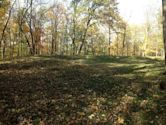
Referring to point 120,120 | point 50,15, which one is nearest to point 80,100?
point 120,120

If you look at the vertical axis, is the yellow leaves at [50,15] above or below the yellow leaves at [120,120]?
above

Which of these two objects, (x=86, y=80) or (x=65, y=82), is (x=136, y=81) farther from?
(x=65, y=82)

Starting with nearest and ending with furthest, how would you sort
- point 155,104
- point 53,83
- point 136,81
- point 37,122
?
point 37,122 → point 155,104 → point 53,83 → point 136,81

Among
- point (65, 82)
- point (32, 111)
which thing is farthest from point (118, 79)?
point (32, 111)

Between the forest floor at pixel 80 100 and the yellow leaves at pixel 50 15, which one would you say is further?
the yellow leaves at pixel 50 15

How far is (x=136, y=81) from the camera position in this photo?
1512cm

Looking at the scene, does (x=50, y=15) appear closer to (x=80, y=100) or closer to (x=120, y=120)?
(x=80, y=100)

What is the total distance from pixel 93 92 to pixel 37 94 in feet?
8.53

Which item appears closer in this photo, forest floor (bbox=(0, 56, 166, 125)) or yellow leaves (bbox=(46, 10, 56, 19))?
forest floor (bbox=(0, 56, 166, 125))

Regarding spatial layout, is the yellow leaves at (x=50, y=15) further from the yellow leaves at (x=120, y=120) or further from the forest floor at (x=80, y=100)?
the yellow leaves at (x=120, y=120)

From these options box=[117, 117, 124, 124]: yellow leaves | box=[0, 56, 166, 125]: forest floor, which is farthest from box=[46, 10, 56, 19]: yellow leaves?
box=[117, 117, 124, 124]: yellow leaves

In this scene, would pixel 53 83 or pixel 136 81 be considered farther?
pixel 136 81

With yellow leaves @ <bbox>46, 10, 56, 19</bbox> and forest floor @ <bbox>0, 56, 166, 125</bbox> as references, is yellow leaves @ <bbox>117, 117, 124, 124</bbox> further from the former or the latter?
yellow leaves @ <bbox>46, 10, 56, 19</bbox>

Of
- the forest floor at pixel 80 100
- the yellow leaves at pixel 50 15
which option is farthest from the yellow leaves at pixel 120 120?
the yellow leaves at pixel 50 15
